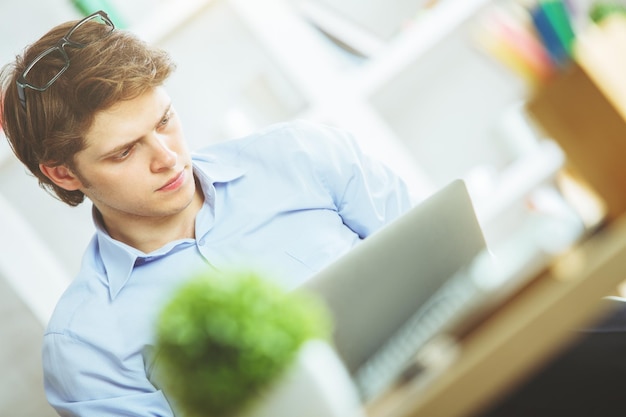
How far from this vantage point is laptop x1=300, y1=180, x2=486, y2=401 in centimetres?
91

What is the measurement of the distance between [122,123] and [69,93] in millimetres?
112

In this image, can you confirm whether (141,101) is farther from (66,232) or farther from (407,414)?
(407,414)

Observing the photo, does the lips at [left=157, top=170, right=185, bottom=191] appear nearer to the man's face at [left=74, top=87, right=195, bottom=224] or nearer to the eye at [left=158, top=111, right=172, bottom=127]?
the man's face at [left=74, top=87, right=195, bottom=224]

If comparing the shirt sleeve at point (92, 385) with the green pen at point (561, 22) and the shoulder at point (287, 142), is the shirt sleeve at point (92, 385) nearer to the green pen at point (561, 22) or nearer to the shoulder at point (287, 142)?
the shoulder at point (287, 142)

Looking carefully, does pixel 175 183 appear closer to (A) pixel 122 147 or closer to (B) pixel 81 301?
(A) pixel 122 147

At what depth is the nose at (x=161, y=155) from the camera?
1.50 metres

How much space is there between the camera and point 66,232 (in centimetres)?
183

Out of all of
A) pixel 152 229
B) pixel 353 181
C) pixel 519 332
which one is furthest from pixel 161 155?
pixel 519 332

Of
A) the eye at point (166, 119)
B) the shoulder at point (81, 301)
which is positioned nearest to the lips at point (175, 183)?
the eye at point (166, 119)

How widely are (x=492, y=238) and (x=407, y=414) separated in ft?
5.78

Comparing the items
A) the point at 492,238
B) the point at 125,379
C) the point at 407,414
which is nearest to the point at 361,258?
the point at 407,414

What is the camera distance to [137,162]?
4.98 ft

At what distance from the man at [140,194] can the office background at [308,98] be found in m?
0.23

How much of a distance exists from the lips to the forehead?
0.11m
